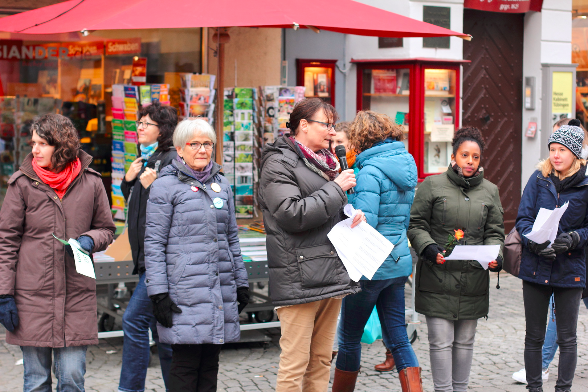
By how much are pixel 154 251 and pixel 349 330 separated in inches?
55.8

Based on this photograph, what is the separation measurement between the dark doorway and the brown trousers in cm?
682

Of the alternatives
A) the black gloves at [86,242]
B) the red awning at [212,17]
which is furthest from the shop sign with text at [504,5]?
the black gloves at [86,242]

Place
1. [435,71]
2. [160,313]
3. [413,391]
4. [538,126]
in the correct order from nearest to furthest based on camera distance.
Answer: [160,313]
[413,391]
[435,71]
[538,126]

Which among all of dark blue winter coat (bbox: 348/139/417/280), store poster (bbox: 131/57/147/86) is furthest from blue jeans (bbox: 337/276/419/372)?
store poster (bbox: 131/57/147/86)

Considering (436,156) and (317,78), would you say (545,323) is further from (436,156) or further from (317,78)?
(317,78)

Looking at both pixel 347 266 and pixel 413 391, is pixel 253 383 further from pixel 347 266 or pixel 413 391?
pixel 347 266

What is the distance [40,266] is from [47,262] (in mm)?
39

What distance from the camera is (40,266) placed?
3.76 meters

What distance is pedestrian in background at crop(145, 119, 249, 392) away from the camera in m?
3.76

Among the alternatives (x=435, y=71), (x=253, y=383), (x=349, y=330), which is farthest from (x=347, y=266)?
(x=435, y=71)

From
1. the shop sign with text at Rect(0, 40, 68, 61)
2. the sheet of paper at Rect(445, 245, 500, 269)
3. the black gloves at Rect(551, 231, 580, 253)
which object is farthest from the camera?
the shop sign with text at Rect(0, 40, 68, 61)

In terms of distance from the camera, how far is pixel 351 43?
32.3ft

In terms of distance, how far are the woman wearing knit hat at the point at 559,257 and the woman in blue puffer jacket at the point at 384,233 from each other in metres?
0.82

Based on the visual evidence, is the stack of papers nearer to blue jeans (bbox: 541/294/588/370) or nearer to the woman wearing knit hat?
the woman wearing knit hat
